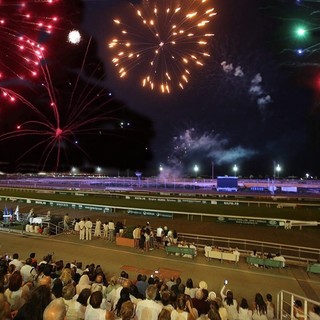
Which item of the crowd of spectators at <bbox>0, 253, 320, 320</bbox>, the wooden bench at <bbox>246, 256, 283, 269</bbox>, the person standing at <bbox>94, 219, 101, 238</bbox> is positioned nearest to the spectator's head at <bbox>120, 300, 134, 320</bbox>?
the crowd of spectators at <bbox>0, 253, 320, 320</bbox>

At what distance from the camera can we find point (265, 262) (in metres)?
16.3

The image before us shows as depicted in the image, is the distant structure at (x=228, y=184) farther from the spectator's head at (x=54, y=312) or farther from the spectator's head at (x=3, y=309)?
the spectator's head at (x=54, y=312)

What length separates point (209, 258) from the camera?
18.0m

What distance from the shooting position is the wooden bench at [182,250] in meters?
17.9

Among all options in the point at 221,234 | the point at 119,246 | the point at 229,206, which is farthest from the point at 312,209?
the point at 119,246

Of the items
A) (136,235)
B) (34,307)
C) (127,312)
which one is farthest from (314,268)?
(34,307)

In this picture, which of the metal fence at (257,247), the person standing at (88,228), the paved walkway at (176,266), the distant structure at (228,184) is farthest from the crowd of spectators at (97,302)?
the distant structure at (228,184)

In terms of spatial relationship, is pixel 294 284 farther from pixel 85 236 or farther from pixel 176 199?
pixel 176 199

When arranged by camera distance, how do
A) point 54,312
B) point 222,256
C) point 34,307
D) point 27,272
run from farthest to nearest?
point 222,256 < point 27,272 < point 34,307 < point 54,312

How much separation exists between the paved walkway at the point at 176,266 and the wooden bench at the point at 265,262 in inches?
12.5

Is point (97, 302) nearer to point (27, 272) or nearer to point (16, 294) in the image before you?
point (16, 294)

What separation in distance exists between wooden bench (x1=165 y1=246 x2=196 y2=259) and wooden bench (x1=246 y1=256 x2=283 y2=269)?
310 cm

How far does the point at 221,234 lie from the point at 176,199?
15.4m

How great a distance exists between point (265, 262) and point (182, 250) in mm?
4527
